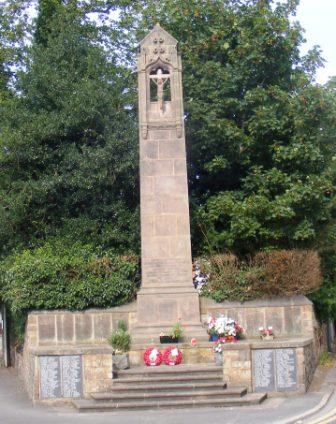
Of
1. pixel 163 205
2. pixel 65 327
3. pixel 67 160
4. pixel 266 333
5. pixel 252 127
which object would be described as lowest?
pixel 266 333

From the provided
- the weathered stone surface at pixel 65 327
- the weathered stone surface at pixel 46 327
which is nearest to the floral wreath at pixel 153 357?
the weathered stone surface at pixel 65 327

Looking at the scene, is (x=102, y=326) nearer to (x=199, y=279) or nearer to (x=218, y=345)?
(x=199, y=279)

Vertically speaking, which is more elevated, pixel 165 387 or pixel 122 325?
pixel 122 325

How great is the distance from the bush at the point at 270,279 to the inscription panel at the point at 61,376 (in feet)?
13.5

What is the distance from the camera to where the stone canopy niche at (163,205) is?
1516 cm

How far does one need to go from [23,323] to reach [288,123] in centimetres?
832

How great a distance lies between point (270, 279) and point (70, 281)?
454 centimetres

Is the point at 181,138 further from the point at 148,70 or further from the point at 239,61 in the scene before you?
the point at 239,61

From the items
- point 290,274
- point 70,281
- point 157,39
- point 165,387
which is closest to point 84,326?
point 70,281

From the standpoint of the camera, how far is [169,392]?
12.4 m

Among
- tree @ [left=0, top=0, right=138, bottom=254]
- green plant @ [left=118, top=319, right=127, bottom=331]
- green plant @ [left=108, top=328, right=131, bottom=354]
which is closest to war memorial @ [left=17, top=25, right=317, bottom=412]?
green plant @ [left=118, top=319, right=127, bottom=331]

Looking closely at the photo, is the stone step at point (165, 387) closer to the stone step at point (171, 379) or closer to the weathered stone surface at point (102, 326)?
the stone step at point (171, 379)

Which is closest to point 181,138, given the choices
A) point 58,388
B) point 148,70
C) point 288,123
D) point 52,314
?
point 148,70

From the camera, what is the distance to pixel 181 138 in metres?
16.1
